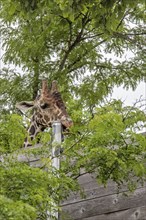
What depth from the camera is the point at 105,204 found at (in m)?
2.77

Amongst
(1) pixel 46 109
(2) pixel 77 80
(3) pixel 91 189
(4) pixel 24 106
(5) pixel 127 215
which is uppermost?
(2) pixel 77 80

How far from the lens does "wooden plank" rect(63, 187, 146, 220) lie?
8.78 feet

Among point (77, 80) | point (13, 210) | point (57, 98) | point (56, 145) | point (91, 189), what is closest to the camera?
point (13, 210)

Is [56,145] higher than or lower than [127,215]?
higher

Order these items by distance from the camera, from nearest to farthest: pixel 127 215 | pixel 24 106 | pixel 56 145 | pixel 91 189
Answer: pixel 56 145
pixel 127 215
pixel 91 189
pixel 24 106

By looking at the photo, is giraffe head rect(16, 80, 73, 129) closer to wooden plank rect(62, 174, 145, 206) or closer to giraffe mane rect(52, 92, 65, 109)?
giraffe mane rect(52, 92, 65, 109)

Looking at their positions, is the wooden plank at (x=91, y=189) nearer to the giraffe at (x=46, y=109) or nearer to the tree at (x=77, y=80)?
the tree at (x=77, y=80)

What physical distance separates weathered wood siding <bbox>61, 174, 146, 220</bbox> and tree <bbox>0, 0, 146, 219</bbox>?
12 centimetres

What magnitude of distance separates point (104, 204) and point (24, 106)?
111cm

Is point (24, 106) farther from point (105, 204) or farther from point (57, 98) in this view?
point (105, 204)

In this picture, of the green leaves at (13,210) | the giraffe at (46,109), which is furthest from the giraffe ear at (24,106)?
the green leaves at (13,210)

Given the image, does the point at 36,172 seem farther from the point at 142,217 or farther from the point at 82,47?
the point at 82,47

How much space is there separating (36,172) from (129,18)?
186 inches

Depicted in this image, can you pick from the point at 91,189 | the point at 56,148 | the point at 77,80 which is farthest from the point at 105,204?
the point at 77,80
